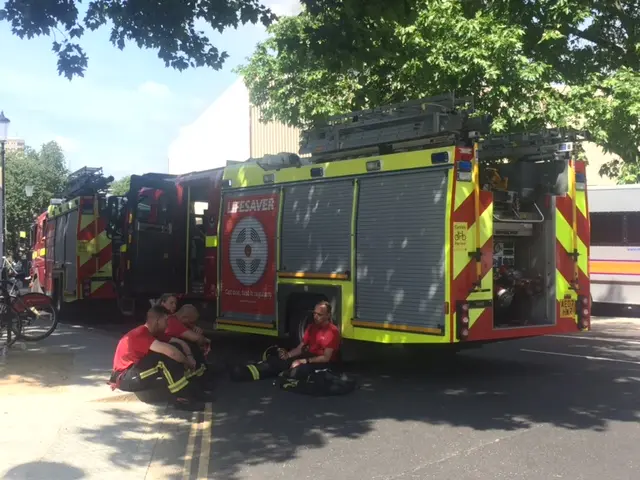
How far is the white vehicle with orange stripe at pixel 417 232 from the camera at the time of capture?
7.43 metres

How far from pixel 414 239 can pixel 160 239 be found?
18.1 feet

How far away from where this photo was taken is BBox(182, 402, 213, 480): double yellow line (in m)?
5.11

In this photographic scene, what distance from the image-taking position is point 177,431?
20.2 ft

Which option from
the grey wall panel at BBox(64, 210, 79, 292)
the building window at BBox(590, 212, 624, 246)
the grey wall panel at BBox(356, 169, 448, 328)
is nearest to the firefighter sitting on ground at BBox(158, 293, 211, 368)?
the grey wall panel at BBox(356, 169, 448, 328)

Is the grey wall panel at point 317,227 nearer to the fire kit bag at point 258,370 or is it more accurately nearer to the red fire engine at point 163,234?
the fire kit bag at point 258,370

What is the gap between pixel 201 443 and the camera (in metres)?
5.82

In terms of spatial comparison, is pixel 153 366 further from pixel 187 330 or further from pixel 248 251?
pixel 248 251

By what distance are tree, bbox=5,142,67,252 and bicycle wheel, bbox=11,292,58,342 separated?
25.8 m

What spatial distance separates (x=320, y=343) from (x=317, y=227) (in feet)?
5.29

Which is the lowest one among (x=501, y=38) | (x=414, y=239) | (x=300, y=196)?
(x=414, y=239)

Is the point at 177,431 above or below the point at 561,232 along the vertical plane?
below

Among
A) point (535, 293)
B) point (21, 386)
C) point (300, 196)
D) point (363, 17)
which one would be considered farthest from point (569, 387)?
point (21, 386)

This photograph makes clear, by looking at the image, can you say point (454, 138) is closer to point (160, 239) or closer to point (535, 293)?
point (535, 293)

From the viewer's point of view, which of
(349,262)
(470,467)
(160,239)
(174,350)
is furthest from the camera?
(160,239)
